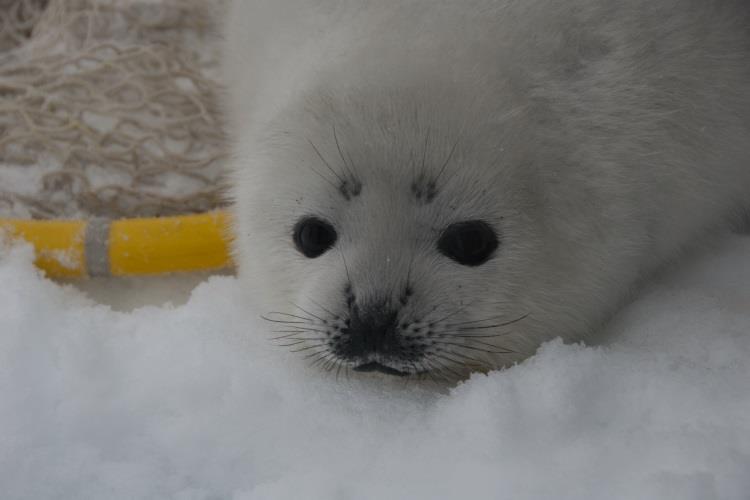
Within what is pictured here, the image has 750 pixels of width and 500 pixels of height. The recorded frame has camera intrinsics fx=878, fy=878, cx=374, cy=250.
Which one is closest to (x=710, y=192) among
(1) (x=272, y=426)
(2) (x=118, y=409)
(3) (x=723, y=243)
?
(3) (x=723, y=243)

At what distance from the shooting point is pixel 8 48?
158 inches

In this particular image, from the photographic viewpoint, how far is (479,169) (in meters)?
2.09

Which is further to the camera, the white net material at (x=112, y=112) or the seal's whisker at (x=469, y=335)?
the white net material at (x=112, y=112)

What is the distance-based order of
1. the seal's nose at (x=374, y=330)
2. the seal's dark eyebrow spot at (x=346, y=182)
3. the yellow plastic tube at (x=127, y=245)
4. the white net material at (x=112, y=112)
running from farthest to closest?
the white net material at (x=112, y=112) → the yellow plastic tube at (x=127, y=245) → the seal's dark eyebrow spot at (x=346, y=182) → the seal's nose at (x=374, y=330)

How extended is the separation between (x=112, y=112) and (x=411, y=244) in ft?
6.06

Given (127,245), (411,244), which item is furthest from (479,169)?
(127,245)

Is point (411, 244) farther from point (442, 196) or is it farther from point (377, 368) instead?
point (377, 368)

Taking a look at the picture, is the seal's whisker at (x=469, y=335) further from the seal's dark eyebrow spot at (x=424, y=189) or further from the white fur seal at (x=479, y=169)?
the seal's dark eyebrow spot at (x=424, y=189)

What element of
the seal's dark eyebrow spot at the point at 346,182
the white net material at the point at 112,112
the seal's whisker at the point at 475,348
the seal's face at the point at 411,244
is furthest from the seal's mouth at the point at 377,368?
the white net material at the point at 112,112

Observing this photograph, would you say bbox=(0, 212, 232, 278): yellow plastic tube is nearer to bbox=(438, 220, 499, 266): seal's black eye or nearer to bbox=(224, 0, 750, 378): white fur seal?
bbox=(224, 0, 750, 378): white fur seal

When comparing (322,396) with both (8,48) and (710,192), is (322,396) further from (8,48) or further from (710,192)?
(8,48)

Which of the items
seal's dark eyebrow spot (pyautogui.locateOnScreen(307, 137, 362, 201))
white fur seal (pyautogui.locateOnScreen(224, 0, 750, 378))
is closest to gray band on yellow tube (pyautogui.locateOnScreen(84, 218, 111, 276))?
white fur seal (pyautogui.locateOnScreen(224, 0, 750, 378))

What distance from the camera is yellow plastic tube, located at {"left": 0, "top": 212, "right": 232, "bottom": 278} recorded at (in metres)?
2.89

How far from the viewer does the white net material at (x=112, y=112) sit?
3.26 m
